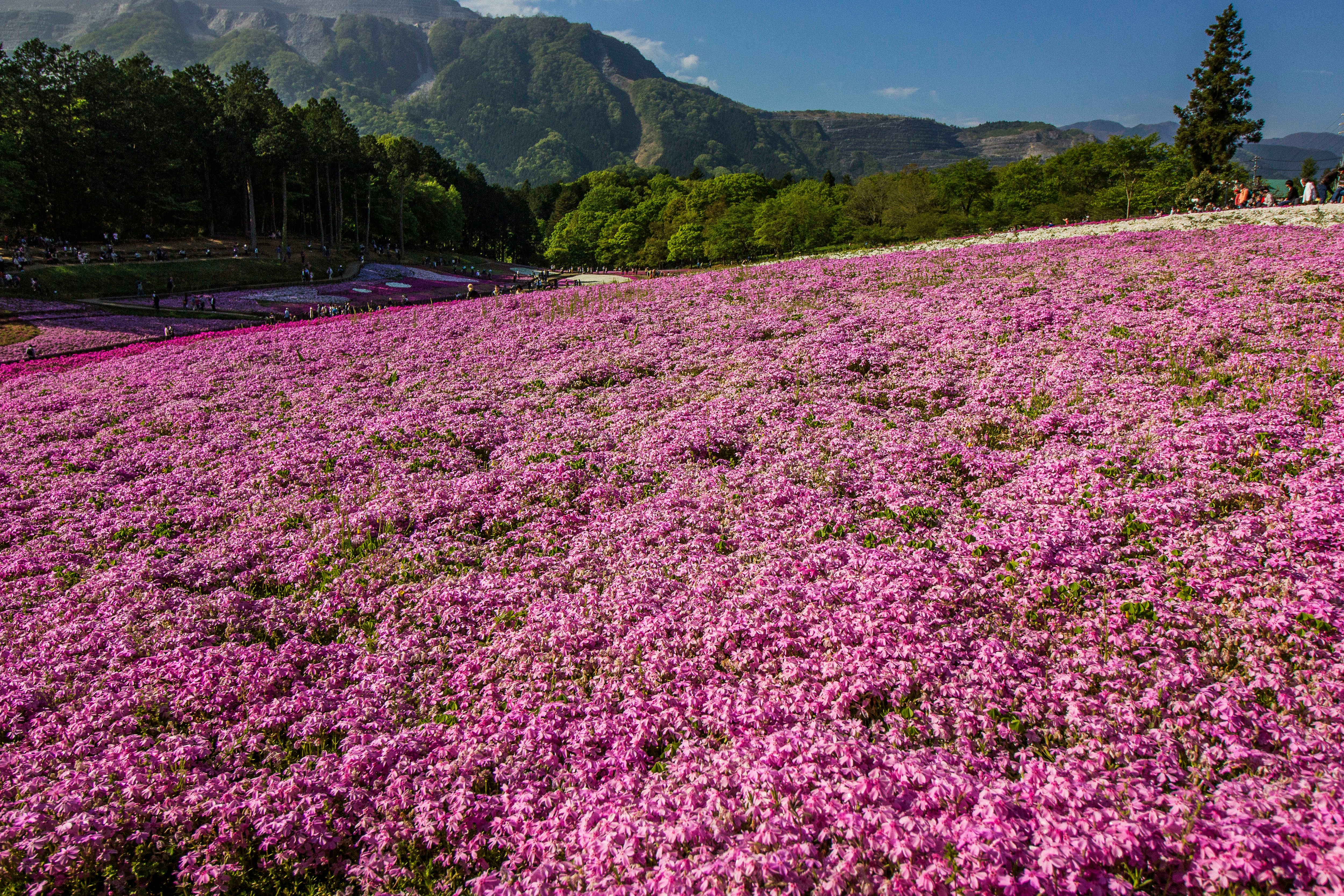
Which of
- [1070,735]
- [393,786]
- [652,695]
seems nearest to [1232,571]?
[1070,735]

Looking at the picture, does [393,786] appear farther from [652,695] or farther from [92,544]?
[92,544]

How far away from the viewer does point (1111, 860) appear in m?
4.28

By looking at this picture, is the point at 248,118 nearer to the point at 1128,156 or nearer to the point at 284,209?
the point at 284,209

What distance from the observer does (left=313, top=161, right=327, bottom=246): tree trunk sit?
75250mm

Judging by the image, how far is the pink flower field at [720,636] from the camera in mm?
4922

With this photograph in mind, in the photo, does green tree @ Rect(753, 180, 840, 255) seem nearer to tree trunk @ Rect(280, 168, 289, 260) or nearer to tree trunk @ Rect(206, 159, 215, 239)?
tree trunk @ Rect(280, 168, 289, 260)

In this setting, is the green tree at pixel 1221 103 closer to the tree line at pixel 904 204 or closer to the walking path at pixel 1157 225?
the tree line at pixel 904 204

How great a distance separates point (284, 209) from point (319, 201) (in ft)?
16.8

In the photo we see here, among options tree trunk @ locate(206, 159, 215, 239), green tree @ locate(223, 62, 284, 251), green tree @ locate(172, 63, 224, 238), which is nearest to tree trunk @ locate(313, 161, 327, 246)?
green tree @ locate(223, 62, 284, 251)

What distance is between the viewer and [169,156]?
67.1 metres

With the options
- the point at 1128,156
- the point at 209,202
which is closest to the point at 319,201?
the point at 209,202

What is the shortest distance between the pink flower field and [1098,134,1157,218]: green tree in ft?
257

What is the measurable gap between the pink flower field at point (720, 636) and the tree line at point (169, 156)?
61.1 m

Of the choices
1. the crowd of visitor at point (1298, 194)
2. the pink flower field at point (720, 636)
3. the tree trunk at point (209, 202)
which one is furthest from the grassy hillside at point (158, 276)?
the crowd of visitor at point (1298, 194)
